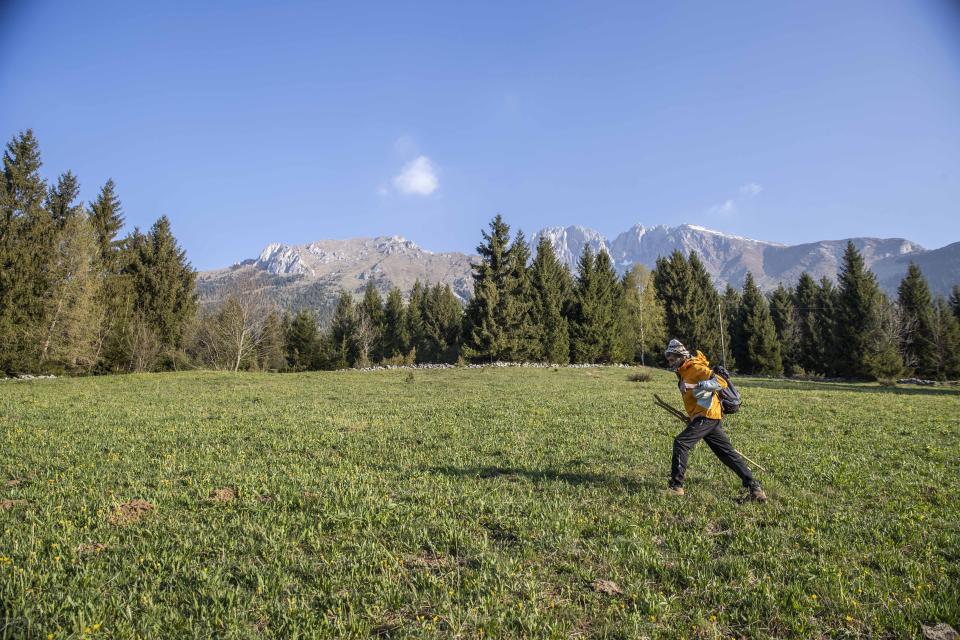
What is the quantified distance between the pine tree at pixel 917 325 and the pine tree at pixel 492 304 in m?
46.3

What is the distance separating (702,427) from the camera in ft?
26.4

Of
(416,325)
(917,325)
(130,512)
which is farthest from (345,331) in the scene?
(917,325)

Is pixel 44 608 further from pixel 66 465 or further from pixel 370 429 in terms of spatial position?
pixel 370 429

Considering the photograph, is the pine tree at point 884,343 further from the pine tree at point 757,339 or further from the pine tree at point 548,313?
the pine tree at point 548,313

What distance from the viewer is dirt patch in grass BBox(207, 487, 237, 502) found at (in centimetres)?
706

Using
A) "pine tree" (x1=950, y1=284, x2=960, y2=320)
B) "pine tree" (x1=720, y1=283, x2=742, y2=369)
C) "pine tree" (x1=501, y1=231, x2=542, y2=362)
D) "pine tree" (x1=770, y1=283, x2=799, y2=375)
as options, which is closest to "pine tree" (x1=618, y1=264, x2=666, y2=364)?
"pine tree" (x1=720, y1=283, x2=742, y2=369)

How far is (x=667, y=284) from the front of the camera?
6272 centimetres

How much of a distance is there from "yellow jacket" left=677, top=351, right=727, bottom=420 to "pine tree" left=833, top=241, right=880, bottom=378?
59133mm

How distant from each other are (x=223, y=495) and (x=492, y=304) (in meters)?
42.6

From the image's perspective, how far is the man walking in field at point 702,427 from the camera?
789 centimetres

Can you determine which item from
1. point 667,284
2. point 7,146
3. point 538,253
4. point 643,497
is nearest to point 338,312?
point 538,253

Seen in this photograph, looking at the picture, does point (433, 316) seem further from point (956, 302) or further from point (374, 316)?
point (956, 302)

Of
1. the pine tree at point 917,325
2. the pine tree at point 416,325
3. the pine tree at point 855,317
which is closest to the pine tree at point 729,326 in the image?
the pine tree at point 855,317

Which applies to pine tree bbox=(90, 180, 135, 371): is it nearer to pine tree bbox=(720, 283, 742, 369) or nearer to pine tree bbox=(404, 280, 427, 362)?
pine tree bbox=(404, 280, 427, 362)
